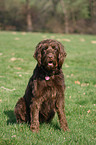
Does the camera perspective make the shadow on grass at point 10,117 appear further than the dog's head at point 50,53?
Yes

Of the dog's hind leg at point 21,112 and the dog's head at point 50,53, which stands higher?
the dog's head at point 50,53

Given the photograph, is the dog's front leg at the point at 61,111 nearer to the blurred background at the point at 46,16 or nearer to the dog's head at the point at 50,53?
the dog's head at the point at 50,53

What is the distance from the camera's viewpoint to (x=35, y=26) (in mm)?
38375

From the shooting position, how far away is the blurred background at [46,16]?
3575 centimetres

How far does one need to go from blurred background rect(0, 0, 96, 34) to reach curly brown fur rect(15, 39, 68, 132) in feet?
103

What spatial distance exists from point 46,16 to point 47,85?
35.6 m

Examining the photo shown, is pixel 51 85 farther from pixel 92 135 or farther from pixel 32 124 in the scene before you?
pixel 92 135

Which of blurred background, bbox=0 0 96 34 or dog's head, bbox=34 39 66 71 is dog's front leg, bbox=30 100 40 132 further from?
blurred background, bbox=0 0 96 34

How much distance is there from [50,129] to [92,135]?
31.3 inches

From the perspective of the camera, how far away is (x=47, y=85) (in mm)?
3824

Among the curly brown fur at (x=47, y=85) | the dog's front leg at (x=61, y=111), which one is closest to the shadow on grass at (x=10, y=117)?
the curly brown fur at (x=47, y=85)

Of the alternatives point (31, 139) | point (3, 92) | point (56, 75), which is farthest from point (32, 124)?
point (3, 92)

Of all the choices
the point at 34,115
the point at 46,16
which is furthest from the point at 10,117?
the point at 46,16

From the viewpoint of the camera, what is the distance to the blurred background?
117ft
